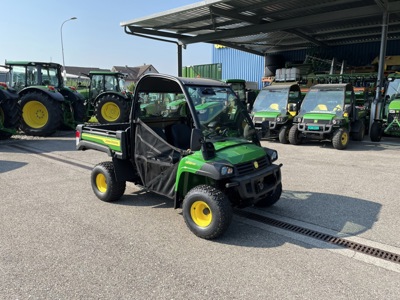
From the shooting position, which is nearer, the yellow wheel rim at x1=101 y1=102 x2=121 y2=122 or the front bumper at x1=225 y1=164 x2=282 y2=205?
the front bumper at x1=225 y1=164 x2=282 y2=205

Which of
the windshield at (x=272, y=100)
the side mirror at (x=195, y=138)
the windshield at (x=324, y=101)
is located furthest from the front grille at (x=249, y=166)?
the windshield at (x=272, y=100)

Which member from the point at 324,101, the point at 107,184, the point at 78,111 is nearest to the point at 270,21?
the point at 324,101

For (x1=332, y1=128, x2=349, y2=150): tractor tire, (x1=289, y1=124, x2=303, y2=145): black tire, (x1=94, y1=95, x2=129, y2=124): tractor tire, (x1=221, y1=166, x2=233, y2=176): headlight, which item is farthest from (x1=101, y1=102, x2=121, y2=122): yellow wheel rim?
(x1=221, y1=166, x2=233, y2=176): headlight

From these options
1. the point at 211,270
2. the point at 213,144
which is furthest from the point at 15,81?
the point at 211,270

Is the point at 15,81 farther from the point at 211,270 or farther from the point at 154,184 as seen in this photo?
the point at 211,270

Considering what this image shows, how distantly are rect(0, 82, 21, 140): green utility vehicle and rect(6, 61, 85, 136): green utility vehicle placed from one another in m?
0.80

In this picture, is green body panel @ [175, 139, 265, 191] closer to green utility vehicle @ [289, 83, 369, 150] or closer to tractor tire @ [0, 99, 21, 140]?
green utility vehicle @ [289, 83, 369, 150]

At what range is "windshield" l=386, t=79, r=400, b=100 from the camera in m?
11.2

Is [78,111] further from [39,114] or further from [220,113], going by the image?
[220,113]

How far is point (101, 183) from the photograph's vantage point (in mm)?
4930

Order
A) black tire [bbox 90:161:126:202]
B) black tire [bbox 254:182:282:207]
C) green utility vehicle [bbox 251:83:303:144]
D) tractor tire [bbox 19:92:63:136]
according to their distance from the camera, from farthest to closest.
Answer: green utility vehicle [bbox 251:83:303:144] → tractor tire [bbox 19:92:63:136] → black tire [bbox 90:161:126:202] → black tire [bbox 254:182:282:207]

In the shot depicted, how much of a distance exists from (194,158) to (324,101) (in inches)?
316

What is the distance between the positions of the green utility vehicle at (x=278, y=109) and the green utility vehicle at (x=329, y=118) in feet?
1.20

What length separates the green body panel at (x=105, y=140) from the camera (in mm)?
4483
